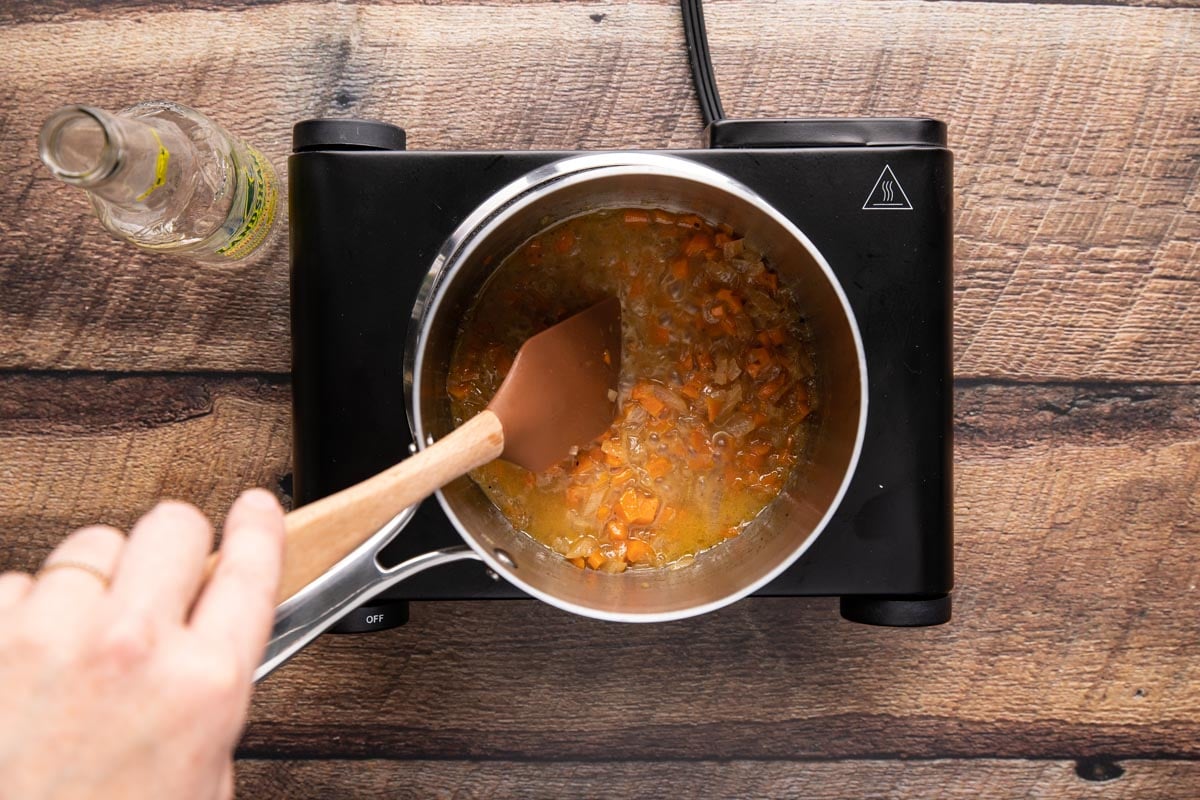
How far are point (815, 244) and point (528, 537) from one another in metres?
0.36

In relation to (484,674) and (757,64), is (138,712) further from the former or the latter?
(757,64)

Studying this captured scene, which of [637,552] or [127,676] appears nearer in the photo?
[127,676]

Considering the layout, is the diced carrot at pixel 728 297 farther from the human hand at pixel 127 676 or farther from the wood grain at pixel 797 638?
the human hand at pixel 127 676

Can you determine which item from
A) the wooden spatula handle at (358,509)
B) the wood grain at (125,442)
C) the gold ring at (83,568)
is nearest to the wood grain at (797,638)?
the wood grain at (125,442)

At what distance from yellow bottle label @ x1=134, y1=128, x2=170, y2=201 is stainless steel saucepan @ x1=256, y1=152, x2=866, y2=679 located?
240 mm

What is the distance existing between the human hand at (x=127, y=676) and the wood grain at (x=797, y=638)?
46 centimetres

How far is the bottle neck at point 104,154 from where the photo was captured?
65cm

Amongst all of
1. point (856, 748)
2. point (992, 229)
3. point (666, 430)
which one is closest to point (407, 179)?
point (666, 430)

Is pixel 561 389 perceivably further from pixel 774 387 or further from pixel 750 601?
pixel 750 601

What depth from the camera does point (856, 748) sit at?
2.98 feet

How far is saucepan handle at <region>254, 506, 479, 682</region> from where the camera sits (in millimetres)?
583

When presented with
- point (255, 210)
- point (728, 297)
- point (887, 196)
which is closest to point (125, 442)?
point (255, 210)

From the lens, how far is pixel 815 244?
73 centimetres

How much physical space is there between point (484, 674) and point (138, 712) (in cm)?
51
